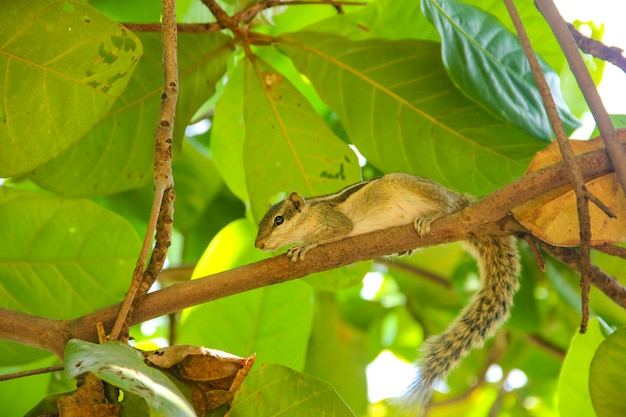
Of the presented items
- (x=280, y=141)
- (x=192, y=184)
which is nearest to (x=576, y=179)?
(x=280, y=141)

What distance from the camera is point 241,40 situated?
222 centimetres

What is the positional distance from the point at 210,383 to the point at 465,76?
3.63 ft

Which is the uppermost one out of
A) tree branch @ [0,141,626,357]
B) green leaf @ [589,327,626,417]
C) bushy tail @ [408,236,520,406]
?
tree branch @ [0,141,626,357]

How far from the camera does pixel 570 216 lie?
5.05 ft

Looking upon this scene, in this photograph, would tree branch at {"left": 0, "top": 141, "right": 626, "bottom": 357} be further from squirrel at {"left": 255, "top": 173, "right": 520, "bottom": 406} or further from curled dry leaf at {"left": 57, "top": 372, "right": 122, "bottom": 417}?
squirrel at {"left": 255, "top": 173, "right": 520, "bottom": 406}

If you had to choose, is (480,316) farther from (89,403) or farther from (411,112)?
(89,403)

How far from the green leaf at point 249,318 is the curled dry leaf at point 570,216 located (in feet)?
3.52

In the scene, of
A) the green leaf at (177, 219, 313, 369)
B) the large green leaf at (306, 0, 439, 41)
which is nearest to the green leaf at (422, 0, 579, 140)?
the large green leaf at (306, 0, 439, 41)

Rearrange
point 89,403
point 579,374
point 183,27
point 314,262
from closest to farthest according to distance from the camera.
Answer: point 89,403 < point 314,262 < point 579,374 < point 183,27

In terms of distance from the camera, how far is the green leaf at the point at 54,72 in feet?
5.30

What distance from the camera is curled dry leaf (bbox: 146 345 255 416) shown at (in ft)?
4.32

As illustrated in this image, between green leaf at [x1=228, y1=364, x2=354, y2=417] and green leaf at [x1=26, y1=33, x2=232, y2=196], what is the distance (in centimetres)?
104

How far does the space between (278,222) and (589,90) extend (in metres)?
1.27

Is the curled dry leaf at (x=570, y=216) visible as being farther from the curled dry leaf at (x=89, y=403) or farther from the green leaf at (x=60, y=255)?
the green leaf at (x=60, y=255)
